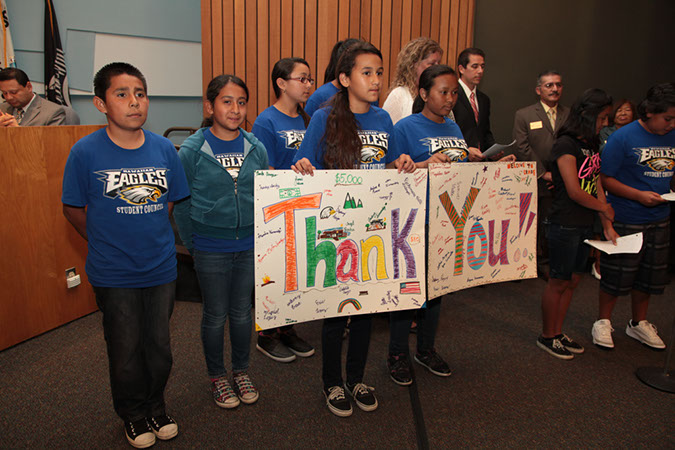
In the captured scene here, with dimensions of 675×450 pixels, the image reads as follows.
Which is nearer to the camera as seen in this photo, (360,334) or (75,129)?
(360,334)

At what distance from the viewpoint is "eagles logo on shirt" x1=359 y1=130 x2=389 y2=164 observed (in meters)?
2.13

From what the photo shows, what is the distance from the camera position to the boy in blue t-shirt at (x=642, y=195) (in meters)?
2.76

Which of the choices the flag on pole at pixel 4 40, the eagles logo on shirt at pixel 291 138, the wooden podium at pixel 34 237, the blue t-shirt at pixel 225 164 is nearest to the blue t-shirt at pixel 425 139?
the eagles logo on shirt at pixel 291 138

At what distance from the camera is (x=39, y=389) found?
96.0 inches

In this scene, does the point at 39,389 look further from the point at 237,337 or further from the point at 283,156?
the point at 283,156

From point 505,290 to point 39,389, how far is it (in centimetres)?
349

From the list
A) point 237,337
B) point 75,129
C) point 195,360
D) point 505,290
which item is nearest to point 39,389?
point 195,360

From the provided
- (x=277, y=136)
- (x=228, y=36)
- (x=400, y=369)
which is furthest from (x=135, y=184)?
(x=228, y=36)

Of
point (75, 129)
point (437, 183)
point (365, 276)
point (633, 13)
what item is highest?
point (633, 13)

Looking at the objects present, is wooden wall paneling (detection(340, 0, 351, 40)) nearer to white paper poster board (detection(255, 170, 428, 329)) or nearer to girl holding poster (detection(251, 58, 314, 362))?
girl holding poster (detection(251, 58, 314, 362))

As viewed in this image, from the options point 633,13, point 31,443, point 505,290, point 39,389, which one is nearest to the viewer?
point 31,443

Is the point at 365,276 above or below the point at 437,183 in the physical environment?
below

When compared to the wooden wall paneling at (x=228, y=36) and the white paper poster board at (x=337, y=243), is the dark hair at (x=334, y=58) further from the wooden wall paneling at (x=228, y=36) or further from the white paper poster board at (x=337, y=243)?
the wooden wall paneling at (x=228, y=36)

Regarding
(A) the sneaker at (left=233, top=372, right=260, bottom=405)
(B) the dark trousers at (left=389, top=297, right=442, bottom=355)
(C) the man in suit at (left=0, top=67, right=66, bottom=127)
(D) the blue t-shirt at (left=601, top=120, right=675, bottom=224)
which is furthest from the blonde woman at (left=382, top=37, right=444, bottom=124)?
(C) the man in suit at (left=0, top=67, right=66, bottom=127)
